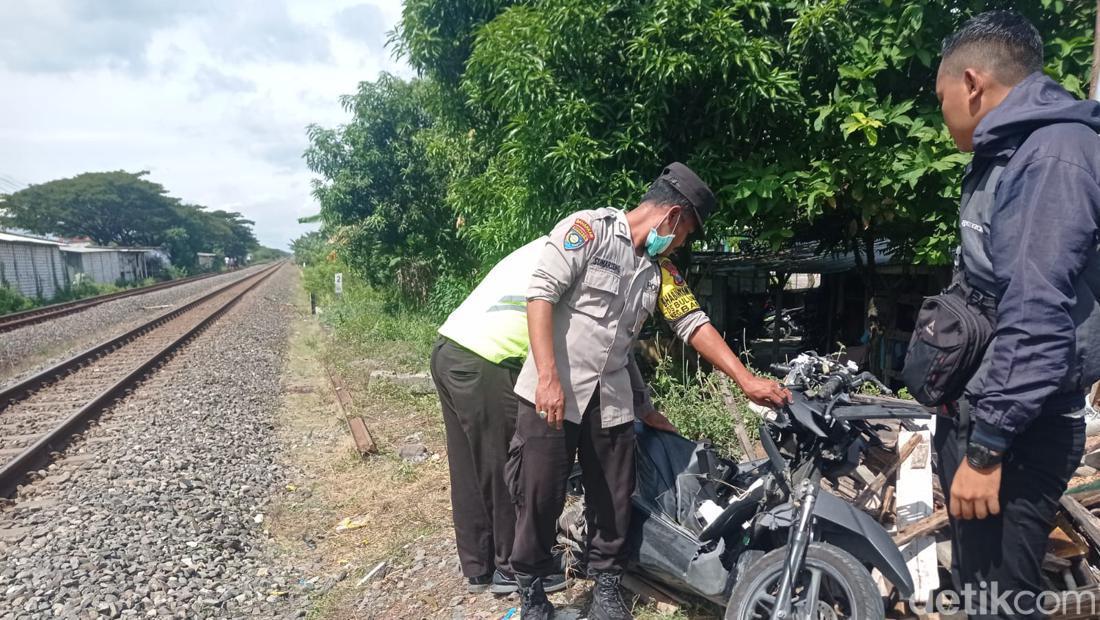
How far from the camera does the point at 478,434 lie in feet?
9.89

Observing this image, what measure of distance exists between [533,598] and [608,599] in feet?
0.99

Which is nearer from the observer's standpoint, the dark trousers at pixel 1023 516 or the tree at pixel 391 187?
the dark trousers at pixel 1023 516

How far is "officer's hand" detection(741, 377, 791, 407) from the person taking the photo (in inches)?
92.9

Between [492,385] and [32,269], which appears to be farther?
[32,269]

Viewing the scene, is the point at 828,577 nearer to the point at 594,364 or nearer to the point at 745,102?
the point at 594,364

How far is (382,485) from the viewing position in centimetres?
500

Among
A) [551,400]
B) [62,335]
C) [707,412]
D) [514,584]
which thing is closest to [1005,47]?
[551,400]

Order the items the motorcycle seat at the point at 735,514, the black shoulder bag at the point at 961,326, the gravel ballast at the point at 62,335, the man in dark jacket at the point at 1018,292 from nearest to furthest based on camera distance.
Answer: the man in dark jacket at the point at 1018,292, the black shoulder bag at the point at 961,326, the motorcycle seat at the point at 735,514, the gravel ballast at the point at 62,335

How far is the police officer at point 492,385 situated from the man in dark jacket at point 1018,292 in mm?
1359

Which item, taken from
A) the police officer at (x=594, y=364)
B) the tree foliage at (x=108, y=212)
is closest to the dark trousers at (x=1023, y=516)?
the police officer at (x=594, y=364)

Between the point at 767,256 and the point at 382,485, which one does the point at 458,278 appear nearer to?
the point at 767,256

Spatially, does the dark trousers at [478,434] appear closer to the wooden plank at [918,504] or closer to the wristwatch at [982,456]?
the wooden plank at [918,504]

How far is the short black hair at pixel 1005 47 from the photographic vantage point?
1.81m

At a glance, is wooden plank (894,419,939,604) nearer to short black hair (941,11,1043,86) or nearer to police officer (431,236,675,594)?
police officer (431,236,675,594)
